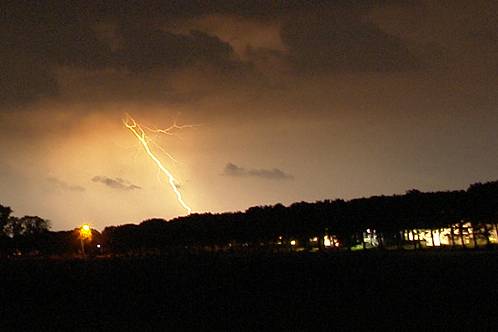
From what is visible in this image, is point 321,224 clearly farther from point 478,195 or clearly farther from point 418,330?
point 418,330

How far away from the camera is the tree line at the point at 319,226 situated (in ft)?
233

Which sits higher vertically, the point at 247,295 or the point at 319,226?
the point at 319,226

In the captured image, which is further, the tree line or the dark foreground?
the tree line

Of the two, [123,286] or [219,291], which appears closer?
[219,291]

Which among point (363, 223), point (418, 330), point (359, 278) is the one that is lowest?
point (418, 330)

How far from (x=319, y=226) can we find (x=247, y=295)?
64.8 metres

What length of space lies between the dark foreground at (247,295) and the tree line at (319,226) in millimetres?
38504

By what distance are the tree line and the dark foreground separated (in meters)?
38.5

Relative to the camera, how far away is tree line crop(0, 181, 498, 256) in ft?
233

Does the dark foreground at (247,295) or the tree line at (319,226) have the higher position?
the tree line at (319,226)

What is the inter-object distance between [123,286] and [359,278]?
8.04m

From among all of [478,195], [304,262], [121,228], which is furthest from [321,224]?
[304,262]

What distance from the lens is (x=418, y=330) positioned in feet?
44.3

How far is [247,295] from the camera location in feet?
66.2
